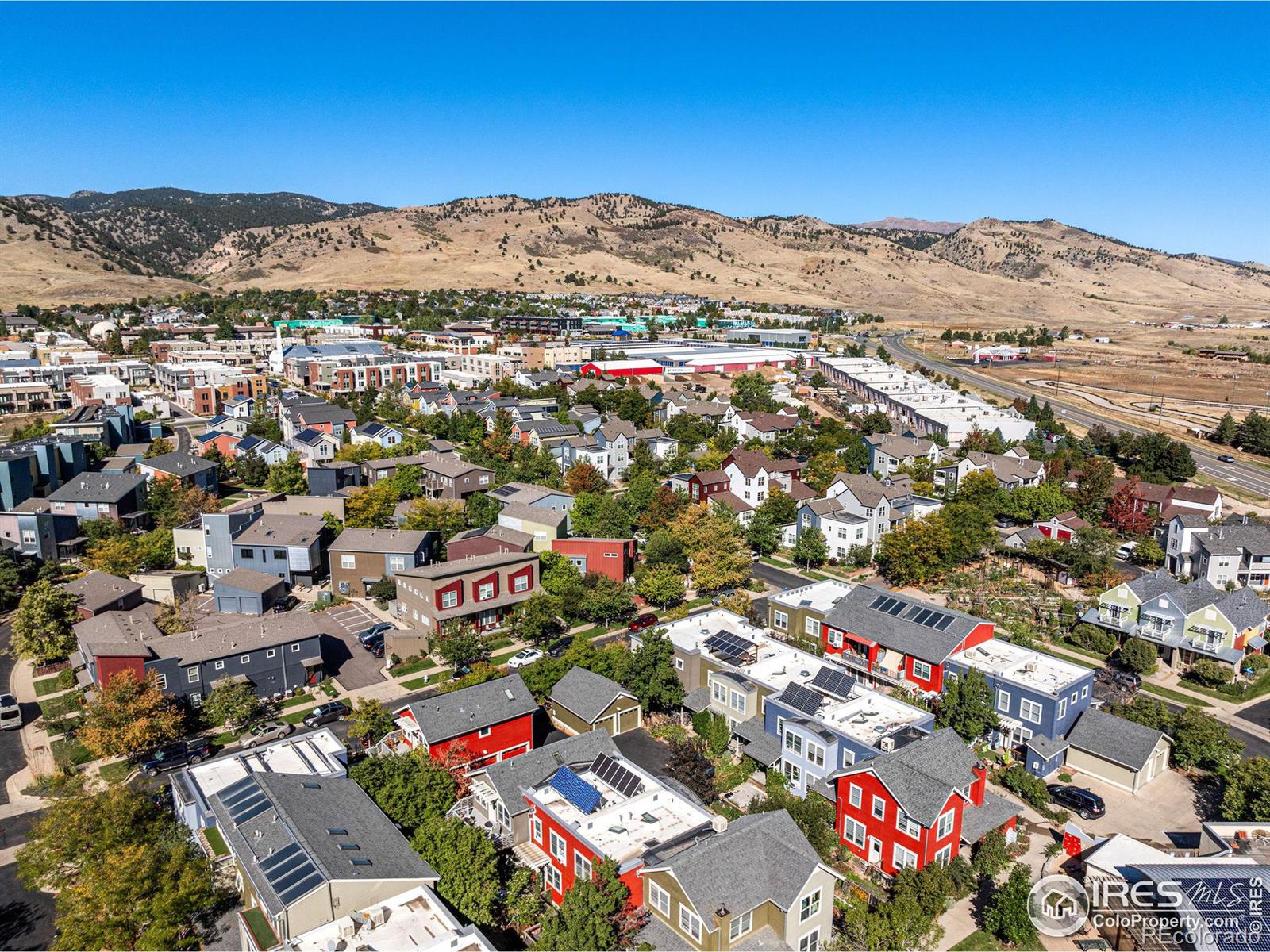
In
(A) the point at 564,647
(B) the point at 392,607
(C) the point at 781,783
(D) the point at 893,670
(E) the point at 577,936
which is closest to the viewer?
(E) the point at 577,936

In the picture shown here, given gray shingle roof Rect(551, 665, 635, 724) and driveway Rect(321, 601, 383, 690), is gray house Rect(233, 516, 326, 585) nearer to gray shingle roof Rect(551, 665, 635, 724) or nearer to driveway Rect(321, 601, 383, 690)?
driveway Rect(321, 601, 383, 690)

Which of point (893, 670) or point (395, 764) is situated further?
point (893, 670)

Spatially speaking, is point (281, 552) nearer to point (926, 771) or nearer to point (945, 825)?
point (926, 771)

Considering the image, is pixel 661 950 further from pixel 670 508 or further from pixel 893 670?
pixel 670 508

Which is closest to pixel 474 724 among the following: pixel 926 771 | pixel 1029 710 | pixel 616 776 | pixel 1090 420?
pixel 616 776

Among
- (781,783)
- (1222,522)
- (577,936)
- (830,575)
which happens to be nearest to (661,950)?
(577,936)

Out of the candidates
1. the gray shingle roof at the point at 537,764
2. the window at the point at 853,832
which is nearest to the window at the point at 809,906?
the window at the point at 853,832
